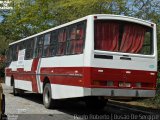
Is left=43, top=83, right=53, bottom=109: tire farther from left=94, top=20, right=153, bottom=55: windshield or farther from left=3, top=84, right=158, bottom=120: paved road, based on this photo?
left=94, top=20, right=153, bottom=55: windshield

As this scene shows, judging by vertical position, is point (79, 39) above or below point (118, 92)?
above

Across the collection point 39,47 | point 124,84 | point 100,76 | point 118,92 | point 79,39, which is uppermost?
point 79,39

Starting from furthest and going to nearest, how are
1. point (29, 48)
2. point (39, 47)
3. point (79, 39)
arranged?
point (29, 48) < point (39, 47) < point (79, 39)

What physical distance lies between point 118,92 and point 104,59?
3.52 ft

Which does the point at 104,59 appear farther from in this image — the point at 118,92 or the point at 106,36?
the point at 118,92

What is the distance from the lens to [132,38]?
13953mm

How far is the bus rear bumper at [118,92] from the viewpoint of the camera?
1257cm

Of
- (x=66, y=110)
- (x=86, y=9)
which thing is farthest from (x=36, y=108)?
(x=86, y=9)

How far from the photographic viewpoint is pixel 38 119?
13.2 meters

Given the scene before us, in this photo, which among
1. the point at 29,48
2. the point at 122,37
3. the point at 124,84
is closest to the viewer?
the point at 124,84

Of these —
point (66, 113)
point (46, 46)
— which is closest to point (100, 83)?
point (66, 113)

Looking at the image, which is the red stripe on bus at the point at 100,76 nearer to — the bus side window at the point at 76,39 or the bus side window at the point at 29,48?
the bus side window at the point at 76,39

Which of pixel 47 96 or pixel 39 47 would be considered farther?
pixel 39 47

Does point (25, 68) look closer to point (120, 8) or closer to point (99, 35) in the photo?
point (120, 8)
